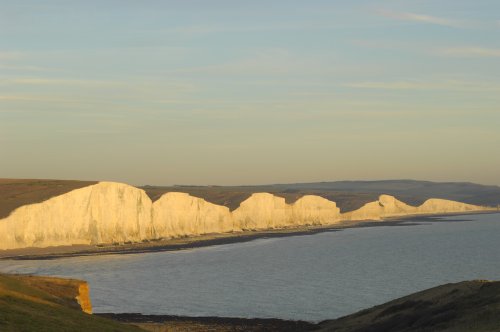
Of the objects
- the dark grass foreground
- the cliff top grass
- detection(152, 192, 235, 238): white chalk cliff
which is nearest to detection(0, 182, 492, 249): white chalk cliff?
detection(152, 192, 235, 238): white chalk cliff

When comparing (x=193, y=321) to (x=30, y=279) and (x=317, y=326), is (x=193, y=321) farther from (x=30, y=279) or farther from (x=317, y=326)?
(x=30, y=279)

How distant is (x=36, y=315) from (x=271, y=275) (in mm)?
58967

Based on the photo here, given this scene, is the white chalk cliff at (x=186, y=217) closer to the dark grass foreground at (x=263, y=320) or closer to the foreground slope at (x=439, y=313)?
the dark grass foreground at (x=263, y=320)

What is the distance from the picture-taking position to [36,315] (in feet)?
97.7

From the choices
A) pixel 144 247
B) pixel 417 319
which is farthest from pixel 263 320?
pixel 144 247

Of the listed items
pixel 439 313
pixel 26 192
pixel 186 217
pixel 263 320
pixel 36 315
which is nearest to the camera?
pixel 36 315

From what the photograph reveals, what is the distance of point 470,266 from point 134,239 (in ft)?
183

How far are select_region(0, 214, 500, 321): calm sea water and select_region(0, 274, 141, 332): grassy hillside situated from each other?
23.2 meters

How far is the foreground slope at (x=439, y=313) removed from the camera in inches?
1331

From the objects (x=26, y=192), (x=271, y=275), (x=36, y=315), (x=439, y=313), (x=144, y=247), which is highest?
(x=26, y=192)

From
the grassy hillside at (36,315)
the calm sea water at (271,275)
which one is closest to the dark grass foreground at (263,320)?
→ the grassy hillside at (36,315)

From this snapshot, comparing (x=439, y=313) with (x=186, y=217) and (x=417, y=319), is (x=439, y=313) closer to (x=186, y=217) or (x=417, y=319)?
(x=417, y=319)

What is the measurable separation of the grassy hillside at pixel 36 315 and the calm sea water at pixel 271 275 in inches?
914

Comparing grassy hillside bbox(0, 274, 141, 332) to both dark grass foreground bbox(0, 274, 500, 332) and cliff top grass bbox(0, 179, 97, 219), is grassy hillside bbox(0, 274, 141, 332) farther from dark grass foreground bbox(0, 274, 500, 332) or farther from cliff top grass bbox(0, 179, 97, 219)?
cliff top grass bbox(0, 179, 97, 219)
